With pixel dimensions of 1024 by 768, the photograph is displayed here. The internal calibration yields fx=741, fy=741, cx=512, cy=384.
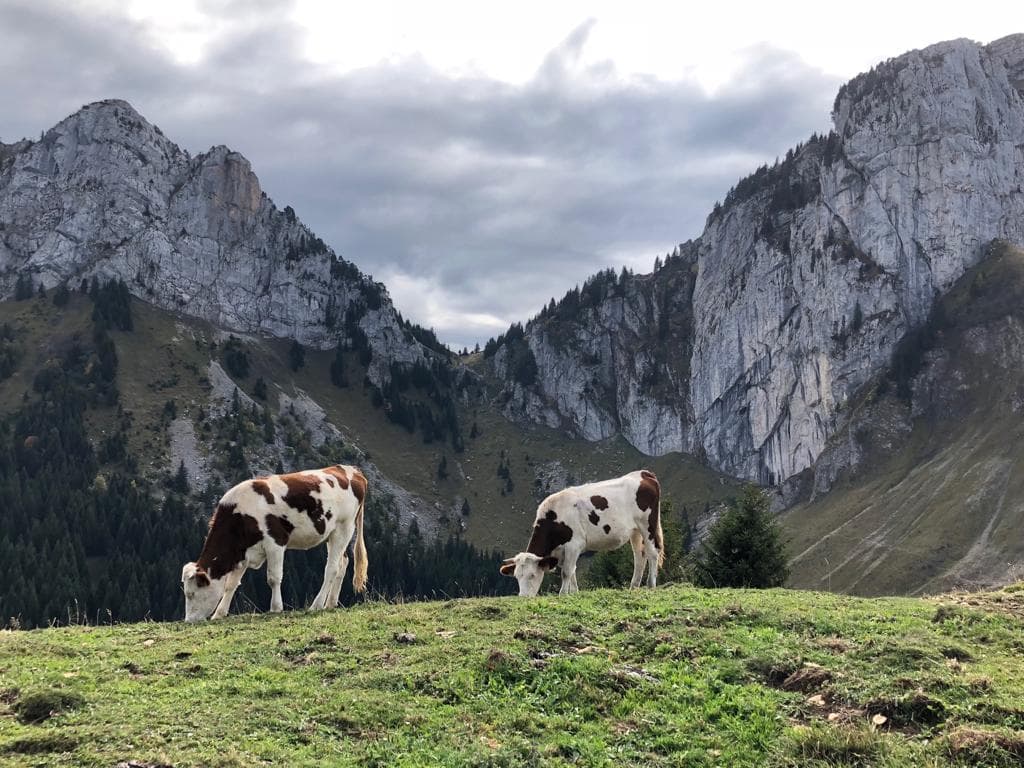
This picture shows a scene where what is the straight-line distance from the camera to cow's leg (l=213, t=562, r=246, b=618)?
18.3 metres

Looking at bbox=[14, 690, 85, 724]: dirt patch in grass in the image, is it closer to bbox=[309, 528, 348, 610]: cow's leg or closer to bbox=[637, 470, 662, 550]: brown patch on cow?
bbox=[309, 528, 348, 610]: cow's leg

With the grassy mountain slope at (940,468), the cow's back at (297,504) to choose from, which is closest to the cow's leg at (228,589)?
the cow's back at (297,504)

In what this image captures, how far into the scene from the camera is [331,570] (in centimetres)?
2022

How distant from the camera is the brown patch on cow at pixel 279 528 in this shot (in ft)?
63.0

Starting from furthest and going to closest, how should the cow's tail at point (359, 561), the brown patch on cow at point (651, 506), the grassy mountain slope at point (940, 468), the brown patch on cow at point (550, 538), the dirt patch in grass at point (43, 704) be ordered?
1. the grassy mountain slope at point (940, 468)
2. the brown patch on cow at point (651, 506)
3. the brown patch on cow at point (550, 538)
4. the cow's tail at point (359, 561)
5. the dirt patch in grass at point (43, 704)

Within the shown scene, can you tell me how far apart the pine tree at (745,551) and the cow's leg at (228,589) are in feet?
81.6

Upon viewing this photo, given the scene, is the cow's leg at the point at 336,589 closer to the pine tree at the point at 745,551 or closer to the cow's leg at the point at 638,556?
the cow's leg at the point at 638,556

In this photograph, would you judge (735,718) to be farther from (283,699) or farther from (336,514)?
(336,514)

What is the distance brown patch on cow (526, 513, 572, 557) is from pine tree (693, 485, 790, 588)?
16.7 m

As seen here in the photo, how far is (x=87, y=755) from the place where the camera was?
8.66m

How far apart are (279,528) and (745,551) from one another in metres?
26.2

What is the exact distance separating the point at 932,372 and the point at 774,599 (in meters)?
183

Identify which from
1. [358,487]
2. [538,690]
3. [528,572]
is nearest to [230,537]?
[358,487]

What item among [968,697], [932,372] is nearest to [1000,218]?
[932,372]
